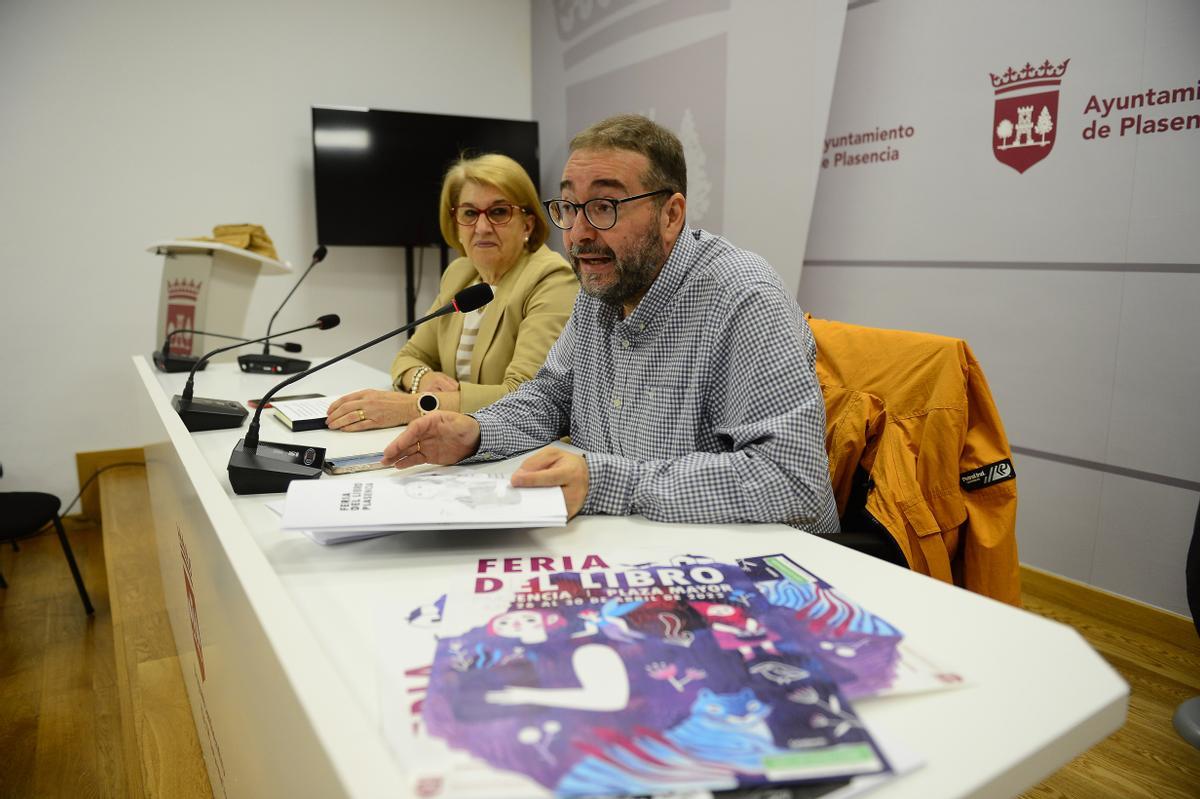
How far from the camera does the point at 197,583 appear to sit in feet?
3.95

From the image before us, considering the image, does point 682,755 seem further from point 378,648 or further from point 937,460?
point 937,460

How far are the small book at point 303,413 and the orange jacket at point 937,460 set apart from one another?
1053 mm

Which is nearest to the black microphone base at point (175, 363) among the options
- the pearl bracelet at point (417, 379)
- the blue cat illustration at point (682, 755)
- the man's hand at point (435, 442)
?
the pearl bracelet at point (417, 379)

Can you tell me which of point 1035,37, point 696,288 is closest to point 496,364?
point 696,288

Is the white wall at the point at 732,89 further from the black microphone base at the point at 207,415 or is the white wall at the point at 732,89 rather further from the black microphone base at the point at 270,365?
the black microphone base at the point at 207,415

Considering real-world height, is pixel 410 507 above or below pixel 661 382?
below

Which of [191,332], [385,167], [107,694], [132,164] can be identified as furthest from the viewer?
[385,167]

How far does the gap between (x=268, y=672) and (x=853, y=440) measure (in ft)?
3.09

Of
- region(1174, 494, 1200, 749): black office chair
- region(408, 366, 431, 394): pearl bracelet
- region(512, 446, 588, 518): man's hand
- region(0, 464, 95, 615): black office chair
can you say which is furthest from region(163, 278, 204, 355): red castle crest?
region(1174, 494, 1200, 749): black office chair

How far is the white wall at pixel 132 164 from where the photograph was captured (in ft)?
11.3

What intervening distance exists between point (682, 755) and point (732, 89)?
3.28 metres

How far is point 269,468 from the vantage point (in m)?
1.17

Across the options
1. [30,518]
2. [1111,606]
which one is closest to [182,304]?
[30,518]

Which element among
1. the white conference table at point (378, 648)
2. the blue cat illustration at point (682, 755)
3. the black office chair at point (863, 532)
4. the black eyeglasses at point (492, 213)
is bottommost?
the black office chair at point (863, 532)
